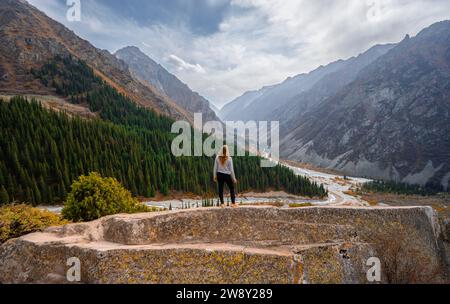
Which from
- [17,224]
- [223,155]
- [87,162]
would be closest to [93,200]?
[17,224]

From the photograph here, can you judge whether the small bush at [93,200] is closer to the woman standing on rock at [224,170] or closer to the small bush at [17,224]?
the small bush at [17,224]

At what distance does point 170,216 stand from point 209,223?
152cm

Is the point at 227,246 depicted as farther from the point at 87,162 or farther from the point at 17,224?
the point at 87,162

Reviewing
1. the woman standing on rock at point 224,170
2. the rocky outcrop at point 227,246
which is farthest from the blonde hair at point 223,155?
the rocky outcrop at point 227,246

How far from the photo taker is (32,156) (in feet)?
209

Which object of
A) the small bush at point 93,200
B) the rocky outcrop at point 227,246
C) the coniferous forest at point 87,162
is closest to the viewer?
the rocky outcrop at point 227,246

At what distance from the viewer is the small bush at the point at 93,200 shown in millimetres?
22484

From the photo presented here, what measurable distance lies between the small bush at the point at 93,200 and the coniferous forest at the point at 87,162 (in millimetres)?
29859

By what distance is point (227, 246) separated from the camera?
877 centimetres

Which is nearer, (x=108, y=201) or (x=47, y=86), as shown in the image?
(x=108, y=201)

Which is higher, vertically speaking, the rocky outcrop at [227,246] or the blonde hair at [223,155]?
the blonde hair at [223,155]

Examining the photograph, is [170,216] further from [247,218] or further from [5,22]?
[5,22]

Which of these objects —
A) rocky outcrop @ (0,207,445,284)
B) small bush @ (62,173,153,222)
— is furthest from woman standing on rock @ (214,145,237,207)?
small bush @ (62,173,153,222)

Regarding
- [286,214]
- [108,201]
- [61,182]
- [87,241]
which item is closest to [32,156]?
[61,182]
